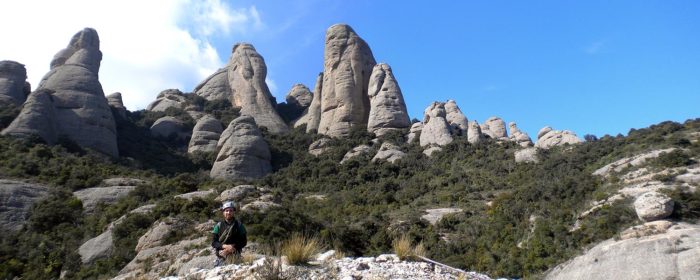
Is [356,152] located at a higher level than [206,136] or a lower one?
lower

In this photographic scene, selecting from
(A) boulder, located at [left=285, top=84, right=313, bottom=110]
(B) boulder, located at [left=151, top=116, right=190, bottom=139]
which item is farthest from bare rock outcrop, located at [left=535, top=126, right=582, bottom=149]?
(B) boulder, located at [left=151, top=116, right=190, bottom=139]

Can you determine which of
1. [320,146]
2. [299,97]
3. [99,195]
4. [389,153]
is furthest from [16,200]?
Answer: [299,97]

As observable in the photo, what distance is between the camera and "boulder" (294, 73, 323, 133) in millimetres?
63031

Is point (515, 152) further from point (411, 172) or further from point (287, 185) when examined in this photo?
point (287, 185)

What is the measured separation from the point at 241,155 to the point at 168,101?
28.5 meters

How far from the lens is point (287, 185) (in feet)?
140

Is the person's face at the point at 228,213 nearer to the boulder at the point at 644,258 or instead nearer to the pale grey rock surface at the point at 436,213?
the boulder at the point at 644,258

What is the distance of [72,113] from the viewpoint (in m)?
44.9

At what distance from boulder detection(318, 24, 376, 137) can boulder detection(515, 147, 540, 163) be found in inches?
798

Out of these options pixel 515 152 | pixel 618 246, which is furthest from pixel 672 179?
pixel 515 152

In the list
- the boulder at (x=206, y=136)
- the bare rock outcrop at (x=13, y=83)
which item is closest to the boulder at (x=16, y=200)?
the bare rock outcrop at (x=13, y=83)

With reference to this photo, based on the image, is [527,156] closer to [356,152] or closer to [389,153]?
[389,153]

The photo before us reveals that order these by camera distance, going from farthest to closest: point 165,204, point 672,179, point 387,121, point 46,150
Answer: point 387,121 → point 46,150 → point 672,179 → point 165,204

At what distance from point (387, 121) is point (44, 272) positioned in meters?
40.2
